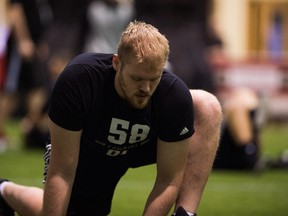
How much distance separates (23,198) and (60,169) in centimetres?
68

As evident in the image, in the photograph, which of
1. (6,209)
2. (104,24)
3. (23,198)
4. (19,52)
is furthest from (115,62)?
(104,24)

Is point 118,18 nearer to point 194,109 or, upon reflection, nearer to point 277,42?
point 194,109

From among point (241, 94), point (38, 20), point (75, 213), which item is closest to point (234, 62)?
point (38, 20)

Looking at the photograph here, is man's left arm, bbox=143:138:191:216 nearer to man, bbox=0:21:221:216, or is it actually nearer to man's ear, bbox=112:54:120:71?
man, bbox=0:21:221:216

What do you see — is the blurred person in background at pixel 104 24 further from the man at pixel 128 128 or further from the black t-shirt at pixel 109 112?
the black t-shirt at pixel 109 112

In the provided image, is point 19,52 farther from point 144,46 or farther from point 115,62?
point 144,46

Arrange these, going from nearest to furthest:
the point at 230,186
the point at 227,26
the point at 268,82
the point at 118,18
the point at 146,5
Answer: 1. the point at 230,186
2. the point at 118,18
3. the point at 268,82
4. the point at 146,5
5. the point at 227,26

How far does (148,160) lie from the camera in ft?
16.2

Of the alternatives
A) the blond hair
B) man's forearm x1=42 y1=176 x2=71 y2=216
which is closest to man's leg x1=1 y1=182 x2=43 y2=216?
man's forearm x1=42 y1=176 x2=71 y2=216

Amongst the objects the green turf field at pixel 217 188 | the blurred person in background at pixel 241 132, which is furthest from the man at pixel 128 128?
the blurred person in background at pixel 241 132

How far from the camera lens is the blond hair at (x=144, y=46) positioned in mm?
4309

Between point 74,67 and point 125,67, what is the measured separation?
28cm

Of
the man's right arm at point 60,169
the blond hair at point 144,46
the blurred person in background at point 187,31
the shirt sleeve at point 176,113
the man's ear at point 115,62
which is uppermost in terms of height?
the blond hair at point 144,46

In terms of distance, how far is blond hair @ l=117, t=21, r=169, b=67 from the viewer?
14.1ft
